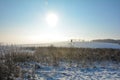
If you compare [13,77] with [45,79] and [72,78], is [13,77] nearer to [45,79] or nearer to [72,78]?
[45,79]

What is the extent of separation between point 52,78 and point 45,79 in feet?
1.04

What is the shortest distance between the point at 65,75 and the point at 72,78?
0.53 metres

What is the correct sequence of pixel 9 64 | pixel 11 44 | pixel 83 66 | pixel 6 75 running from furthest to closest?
pixel 11 44
pixel 83 66
pixel 9 64
pixel 6 75

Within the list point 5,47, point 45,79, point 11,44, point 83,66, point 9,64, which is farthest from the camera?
point 11,44

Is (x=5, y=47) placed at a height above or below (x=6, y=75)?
above

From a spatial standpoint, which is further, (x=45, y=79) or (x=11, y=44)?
(x=11, y=44)

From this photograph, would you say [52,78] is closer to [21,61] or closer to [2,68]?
[2,68]

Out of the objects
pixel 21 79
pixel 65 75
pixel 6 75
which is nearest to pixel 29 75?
pixel 21 79

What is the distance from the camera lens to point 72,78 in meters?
6.11

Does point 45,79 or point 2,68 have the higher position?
point 2,68

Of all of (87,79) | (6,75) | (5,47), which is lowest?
(87,79)

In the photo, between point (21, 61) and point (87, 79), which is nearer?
point (87, 79)

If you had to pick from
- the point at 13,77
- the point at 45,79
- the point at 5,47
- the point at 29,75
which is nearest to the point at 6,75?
the point at 13,77

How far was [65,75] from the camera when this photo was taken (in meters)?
6.56
